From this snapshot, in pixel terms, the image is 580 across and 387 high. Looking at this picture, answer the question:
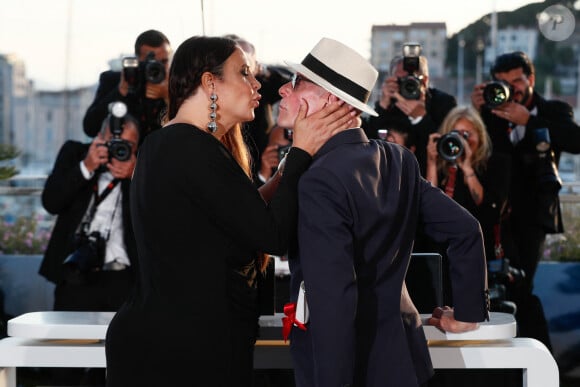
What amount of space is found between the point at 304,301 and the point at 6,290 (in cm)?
308

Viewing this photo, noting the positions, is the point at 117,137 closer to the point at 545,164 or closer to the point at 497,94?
the point at 497,94

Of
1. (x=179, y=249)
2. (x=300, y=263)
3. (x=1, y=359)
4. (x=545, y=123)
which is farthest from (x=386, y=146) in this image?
(x=545, y=123)

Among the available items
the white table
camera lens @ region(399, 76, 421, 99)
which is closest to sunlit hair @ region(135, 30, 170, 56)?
camera lens @ region(399, 76, 421, 99)

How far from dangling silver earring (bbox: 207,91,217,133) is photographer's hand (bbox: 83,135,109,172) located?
1.87 meters

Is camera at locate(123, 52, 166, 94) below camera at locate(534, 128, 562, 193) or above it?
above

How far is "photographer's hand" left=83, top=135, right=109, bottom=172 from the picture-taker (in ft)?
12.4

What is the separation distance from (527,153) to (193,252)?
2.68 m

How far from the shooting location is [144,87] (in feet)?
13.7

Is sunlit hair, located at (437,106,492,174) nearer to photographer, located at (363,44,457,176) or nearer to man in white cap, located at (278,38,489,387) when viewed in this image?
photographer, located at (363,44,457,176)

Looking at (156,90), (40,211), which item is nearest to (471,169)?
(156,90)

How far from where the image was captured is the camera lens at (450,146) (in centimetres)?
382

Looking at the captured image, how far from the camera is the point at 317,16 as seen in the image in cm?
490

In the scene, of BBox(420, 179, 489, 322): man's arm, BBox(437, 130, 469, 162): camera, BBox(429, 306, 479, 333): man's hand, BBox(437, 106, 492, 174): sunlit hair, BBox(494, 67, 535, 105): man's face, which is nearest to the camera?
BBox(420, 179, 489, 322): man's arm

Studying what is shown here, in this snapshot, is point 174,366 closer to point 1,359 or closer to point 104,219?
point 1,359
